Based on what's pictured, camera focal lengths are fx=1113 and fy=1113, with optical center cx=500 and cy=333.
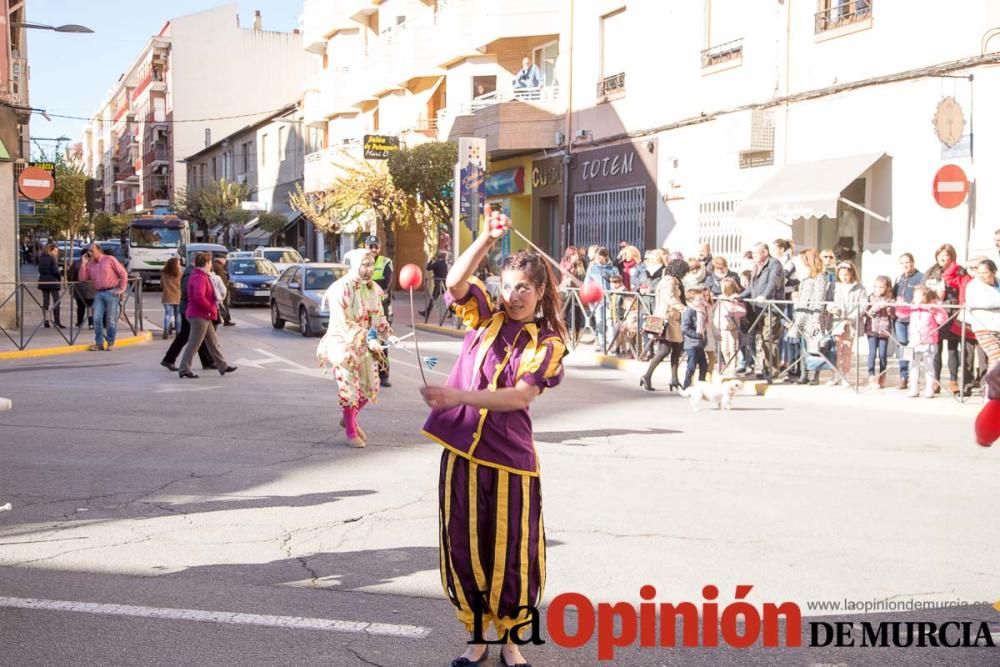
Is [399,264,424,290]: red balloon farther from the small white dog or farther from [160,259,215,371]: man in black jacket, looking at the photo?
[160,259,215,371]: man in black jacket

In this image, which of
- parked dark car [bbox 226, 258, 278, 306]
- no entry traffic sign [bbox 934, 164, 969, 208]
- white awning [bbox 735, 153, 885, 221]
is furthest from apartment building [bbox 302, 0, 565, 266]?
no entry traffic sign [bbox 934, 164, 969, 208]

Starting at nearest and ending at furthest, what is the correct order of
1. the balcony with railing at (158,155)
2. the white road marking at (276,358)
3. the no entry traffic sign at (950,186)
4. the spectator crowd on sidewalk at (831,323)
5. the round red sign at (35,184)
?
1. the spectator crowd on sidewalk at (831,323)
2. the no entry traffic sign at (950,186)
3. the white road marking at (276,358)
4. the round red sign at (35,184)
5. the balcony with railing at (158,155)

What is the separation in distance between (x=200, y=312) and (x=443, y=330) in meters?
9.35

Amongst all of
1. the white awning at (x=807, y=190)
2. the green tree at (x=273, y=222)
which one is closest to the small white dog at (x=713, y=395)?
the white awning at (x=807, y=190)

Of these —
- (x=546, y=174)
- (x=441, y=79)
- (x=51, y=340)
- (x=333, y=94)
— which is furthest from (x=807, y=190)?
(x=333, y=94)

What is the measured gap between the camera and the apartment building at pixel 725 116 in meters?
15.6

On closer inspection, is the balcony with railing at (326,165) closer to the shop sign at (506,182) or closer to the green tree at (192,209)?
the shop sign at (506,182)

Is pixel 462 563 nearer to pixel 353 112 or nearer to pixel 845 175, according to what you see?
pixel 845 175

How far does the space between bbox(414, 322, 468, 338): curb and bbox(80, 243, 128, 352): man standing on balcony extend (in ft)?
21.3

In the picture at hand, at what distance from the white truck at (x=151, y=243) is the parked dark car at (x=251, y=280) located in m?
12.2

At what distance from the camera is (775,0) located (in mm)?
18859

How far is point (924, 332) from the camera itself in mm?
12531

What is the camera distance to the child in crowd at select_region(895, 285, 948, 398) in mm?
12500

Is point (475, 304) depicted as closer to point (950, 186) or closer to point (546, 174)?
point (950, 186)
